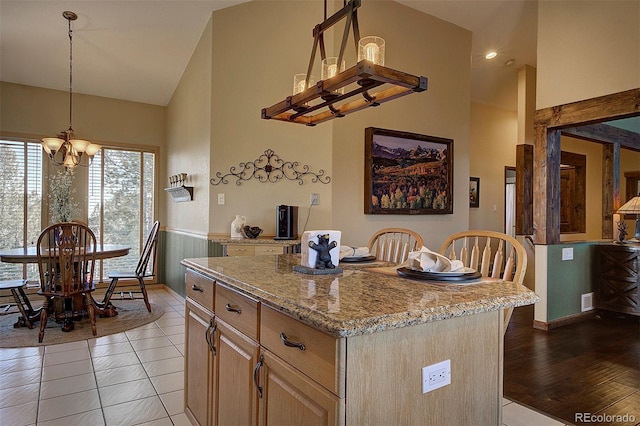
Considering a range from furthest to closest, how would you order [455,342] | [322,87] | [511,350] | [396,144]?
[396,144] → [511,350] → [322,87] → [455,342]

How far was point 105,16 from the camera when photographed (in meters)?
4.09

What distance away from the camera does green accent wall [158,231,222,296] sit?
13.6 feet

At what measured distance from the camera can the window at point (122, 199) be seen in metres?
5.54

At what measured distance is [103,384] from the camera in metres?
2.69

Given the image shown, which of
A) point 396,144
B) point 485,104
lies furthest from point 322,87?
point 485,104

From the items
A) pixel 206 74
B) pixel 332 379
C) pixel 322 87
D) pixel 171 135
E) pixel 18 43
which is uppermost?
pixel 18 43

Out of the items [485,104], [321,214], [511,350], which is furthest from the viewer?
[485,104]

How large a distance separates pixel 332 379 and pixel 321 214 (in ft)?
9.90

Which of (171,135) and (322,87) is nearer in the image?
(322,87)

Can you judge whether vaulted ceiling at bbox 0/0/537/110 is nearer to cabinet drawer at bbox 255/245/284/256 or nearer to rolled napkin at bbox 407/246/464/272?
cabinet drawer at bbox 255/245/284/256

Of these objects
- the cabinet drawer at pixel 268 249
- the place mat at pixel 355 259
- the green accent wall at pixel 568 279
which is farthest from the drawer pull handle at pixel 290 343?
the green accent wall at pixel 568 279

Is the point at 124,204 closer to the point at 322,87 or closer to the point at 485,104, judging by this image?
the point at 322,87

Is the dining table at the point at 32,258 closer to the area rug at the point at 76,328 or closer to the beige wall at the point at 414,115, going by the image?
the area rug at the point at 76,328

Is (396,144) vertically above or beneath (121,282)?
above
